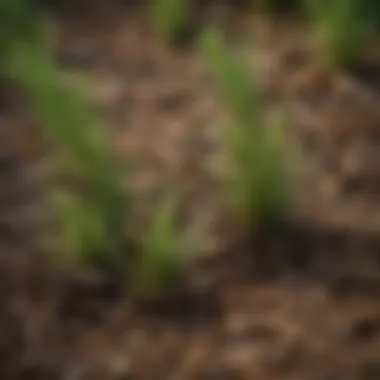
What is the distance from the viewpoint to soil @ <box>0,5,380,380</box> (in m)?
0.90

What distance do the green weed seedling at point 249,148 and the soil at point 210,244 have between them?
1.9 inches

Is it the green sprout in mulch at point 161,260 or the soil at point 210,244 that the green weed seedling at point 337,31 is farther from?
the green sprout in mulch at point 161,260

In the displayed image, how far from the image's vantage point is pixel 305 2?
127 cm

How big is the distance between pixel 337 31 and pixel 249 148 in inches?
12.1

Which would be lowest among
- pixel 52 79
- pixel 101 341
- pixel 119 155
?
pixel 101 341

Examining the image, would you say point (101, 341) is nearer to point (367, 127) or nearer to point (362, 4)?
point (367, 127)

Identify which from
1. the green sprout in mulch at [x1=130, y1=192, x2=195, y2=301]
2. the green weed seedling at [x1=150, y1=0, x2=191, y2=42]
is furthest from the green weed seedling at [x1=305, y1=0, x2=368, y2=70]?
the green sprout in mulch at [x1=130, y1=192, x2=195, y2=301]

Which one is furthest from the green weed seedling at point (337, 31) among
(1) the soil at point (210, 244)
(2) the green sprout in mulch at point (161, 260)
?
(2) the green sprout in mulch at point (161, 260)

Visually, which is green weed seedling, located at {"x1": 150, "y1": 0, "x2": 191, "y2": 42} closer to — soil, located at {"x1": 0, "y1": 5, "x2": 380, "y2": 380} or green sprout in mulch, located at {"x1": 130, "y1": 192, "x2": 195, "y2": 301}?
soil, located at {"x1": 0, "y1": 5, "x2": 380, "y2": 380}

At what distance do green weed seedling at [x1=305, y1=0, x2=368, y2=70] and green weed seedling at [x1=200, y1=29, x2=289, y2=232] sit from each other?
241 millimetres

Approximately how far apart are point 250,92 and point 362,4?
0.97ft

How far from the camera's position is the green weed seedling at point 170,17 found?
1271 mm

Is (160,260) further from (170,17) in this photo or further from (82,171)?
(170,17)

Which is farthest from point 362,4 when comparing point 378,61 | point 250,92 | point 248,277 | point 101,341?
point 101,341
